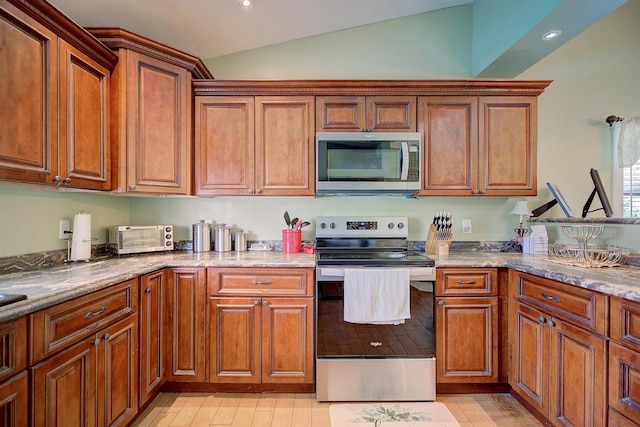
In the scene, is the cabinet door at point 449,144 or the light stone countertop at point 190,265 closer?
the light stone countertop at point 190,265

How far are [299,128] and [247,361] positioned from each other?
1691mm

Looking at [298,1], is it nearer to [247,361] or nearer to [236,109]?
[236,109]

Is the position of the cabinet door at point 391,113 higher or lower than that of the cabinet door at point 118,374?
higher

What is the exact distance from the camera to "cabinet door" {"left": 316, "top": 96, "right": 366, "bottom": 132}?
237 cm

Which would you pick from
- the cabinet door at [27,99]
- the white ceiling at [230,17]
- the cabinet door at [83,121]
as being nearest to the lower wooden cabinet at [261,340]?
the cabinet door at [83,121]

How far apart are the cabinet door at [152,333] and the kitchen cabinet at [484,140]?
1.98 meters

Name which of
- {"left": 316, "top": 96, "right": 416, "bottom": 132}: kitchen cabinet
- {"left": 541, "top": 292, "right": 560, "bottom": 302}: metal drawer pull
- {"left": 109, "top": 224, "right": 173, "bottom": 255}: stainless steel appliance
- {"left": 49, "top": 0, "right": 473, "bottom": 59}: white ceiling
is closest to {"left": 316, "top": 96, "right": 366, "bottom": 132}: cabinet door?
{"left": 316, "top": 96, "right": 416, "bottom": 132}: kitchen cabinet

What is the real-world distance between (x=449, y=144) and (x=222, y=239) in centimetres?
193

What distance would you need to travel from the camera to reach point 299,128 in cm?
238

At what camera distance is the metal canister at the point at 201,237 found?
2.54 m

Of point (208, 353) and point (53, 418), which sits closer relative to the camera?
point (53, 418)

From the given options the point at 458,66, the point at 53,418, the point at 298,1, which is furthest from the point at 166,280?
the point at 458,66

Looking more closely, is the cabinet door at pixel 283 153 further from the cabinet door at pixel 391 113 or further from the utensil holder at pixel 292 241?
the cabinet door at pixel 391 113

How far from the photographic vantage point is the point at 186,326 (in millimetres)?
2072
